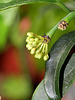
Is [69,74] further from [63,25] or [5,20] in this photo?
[5,20]

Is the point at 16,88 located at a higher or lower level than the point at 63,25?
lower

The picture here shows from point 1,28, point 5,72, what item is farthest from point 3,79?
point 1,28

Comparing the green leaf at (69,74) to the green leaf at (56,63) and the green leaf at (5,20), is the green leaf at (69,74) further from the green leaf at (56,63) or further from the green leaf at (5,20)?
the green leaf at (5,20)

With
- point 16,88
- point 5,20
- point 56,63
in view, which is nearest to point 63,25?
point 56,63

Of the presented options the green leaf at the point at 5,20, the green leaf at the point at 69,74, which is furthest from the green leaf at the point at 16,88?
the green leaf at the point at 69,74

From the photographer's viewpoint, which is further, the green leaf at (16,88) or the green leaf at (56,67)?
the green leaf at (16,88)

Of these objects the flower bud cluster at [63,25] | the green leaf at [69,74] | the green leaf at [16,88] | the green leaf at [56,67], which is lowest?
the green leaf at [16,88]

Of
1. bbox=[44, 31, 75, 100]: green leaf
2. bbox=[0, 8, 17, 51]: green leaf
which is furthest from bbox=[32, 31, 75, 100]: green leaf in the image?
bbox=[0, 8, 17, 51]: green leaf

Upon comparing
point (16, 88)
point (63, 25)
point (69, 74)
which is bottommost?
point (16, 88)

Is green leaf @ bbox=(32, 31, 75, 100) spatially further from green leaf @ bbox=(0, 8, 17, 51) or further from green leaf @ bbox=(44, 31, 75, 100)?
green leaf @ bbox=(0, 8, 17, 51)
